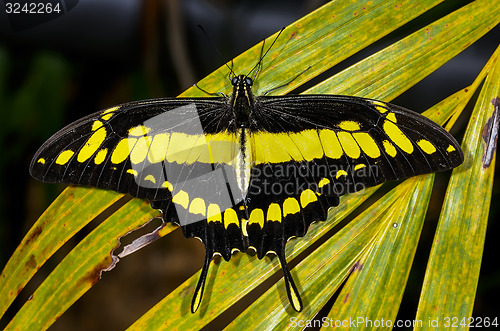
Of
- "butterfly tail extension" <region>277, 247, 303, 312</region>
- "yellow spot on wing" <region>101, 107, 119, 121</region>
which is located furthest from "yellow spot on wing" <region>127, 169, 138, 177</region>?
"butterfly tail extension" <region>277, 247, 303, 312</region>

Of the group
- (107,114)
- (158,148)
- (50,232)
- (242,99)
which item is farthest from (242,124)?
(50,232)

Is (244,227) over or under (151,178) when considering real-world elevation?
under

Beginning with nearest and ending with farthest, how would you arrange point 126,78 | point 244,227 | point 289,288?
1. point 289,288
2. point 244,227
3. point 126,78

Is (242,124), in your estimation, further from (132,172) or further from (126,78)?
(126,78)

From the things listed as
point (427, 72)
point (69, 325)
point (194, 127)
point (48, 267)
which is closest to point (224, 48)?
point (194, 127)

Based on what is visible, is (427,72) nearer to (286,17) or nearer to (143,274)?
(286,17)

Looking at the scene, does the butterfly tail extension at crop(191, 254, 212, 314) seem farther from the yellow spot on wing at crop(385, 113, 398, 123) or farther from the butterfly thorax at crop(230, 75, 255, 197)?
the yellow spot on wing at crop(385, 113, 398, 123)
